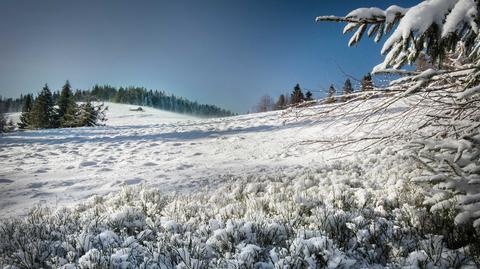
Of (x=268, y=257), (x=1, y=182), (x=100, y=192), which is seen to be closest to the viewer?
(x=268, y=257)

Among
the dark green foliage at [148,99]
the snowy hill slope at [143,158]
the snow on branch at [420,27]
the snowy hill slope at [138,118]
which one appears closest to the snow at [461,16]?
the snow on branch at [420,27]

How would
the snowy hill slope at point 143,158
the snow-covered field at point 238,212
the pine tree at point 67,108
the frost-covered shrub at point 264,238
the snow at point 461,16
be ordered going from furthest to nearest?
the pine tree at point 67,108 → the snowy hill slope at point 143,158 → the snow-covered field at point 238,212 → the frost-covered shrub at point 264,238 → the snow at point 461,16

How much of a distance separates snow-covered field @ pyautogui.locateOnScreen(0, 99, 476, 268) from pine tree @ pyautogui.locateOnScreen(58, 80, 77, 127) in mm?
25731

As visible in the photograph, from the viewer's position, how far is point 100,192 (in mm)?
7949

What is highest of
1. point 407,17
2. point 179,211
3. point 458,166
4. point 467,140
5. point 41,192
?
point 407,17

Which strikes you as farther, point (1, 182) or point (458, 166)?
point (1, 182)

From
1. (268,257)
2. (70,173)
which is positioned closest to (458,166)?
(268,257)

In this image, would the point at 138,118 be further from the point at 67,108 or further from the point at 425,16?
the point at 425,16

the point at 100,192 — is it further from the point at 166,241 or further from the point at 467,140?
the point at 467,140

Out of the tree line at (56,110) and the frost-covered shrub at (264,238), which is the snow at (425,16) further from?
the tree line at (56,110)

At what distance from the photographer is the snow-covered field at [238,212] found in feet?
9.45

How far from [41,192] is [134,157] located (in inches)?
204

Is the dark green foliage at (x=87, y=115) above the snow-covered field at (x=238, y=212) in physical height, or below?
above

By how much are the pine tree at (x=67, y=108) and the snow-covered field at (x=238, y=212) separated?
25731mm
